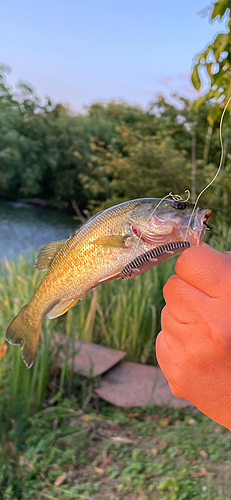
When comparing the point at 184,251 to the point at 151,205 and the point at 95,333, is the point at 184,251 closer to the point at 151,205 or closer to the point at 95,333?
the point at 151,205

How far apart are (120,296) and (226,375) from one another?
10.0 feet

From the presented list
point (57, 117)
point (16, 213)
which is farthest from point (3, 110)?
point (16, 213)

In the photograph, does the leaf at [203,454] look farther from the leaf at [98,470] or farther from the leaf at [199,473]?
the leaf at [98,470]

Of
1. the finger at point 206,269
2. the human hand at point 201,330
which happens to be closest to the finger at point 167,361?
the human hand at point 201,330

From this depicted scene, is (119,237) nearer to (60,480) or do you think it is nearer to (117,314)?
(60,480)

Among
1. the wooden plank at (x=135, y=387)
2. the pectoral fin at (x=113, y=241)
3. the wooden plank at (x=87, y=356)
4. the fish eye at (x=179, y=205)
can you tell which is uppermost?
the fish eye at (x=179, y=205)

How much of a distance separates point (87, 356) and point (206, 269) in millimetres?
2939

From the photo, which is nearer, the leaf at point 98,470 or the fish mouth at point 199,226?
the fish mouth at point 199,226

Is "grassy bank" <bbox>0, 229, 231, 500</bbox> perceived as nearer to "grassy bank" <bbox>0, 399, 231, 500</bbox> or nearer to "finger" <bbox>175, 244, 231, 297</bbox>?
"grassy bank" <bbox>0, 399, 231, 500</bbox>

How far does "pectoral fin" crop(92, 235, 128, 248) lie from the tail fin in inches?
10.8

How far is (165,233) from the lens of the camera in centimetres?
78

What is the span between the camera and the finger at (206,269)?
73 centimetres

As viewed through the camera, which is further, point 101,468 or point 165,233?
point 101,468

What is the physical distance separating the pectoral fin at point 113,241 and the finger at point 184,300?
0.13 m
